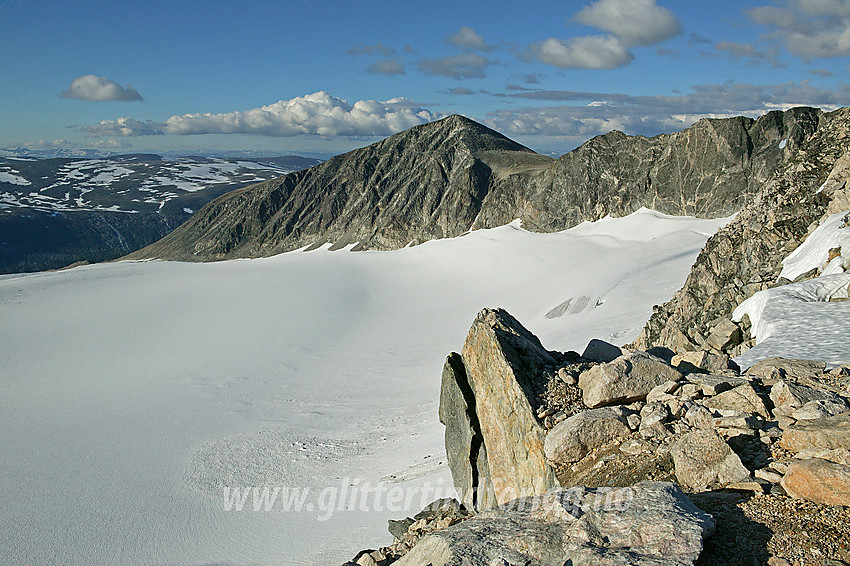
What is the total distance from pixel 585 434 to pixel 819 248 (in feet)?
28.4

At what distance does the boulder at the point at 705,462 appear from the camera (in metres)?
4.41

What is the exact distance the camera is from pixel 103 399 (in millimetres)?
21094

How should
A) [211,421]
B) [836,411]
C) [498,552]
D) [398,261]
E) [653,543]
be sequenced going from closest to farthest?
[653,543] < [498,552] < [836,411] < [211,421] < [398,261]

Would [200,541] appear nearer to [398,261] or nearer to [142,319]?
[142,319]

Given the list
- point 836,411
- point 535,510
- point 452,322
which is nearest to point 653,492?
point 535,510

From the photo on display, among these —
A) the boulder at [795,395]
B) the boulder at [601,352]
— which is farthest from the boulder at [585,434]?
the boulder at [601,352]

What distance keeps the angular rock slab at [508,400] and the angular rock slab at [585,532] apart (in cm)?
181

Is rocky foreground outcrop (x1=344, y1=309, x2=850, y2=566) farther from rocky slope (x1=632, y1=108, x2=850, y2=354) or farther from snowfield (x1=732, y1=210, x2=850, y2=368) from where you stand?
rocky slope (x1=632, y1=108, x2=850, y2=354)

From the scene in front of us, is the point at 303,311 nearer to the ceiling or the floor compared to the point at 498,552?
nearer to the floor

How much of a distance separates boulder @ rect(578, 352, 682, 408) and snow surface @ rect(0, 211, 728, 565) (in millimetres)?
6147

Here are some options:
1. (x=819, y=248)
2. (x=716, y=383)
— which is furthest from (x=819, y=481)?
(x=819, y=248)

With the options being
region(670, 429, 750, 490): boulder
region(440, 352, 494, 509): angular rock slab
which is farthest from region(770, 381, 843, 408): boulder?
region(440, 352, 494, 509): angular rock slab

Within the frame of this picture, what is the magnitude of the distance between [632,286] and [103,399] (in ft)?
80.2

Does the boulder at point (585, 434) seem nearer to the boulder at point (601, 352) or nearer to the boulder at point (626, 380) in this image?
the boulder at point (626, 380)
